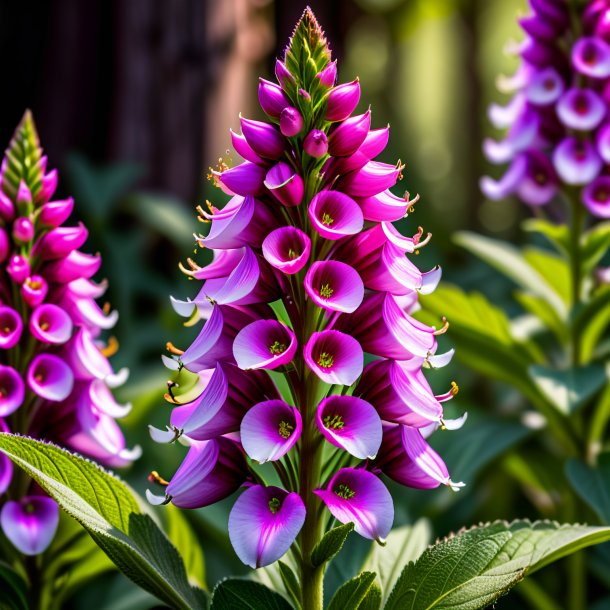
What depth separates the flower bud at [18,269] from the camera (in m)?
1.74

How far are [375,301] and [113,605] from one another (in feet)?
3.58

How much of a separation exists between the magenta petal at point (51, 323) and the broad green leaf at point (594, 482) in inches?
50.2

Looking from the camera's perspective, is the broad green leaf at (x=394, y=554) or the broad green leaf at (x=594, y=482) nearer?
the broad green leaf at (x=394, y=554)

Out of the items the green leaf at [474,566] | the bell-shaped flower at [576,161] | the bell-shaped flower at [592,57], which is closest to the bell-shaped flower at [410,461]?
the green leaf at [474,566]

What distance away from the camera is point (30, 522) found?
170 cm

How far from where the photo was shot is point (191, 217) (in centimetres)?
442

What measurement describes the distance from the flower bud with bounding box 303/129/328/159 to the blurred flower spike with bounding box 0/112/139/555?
61cm

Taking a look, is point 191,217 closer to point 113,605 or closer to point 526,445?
point 526,445

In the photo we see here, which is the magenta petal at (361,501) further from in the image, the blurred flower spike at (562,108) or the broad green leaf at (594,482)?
the blurred flower spike at (562,108)

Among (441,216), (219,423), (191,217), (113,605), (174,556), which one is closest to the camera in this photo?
(219,423)

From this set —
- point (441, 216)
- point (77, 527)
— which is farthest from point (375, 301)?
point (441, 216)

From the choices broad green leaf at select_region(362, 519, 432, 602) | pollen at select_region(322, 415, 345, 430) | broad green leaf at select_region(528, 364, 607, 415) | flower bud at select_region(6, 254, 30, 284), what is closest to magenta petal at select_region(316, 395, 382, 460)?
pollen at select_region(322, 415, 345, 430)

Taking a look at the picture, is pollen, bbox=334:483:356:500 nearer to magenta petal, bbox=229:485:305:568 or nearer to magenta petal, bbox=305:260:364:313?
magenta petal, bbox=229:485:305:568

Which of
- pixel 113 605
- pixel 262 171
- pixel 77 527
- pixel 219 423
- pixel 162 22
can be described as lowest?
pixel 113 605
